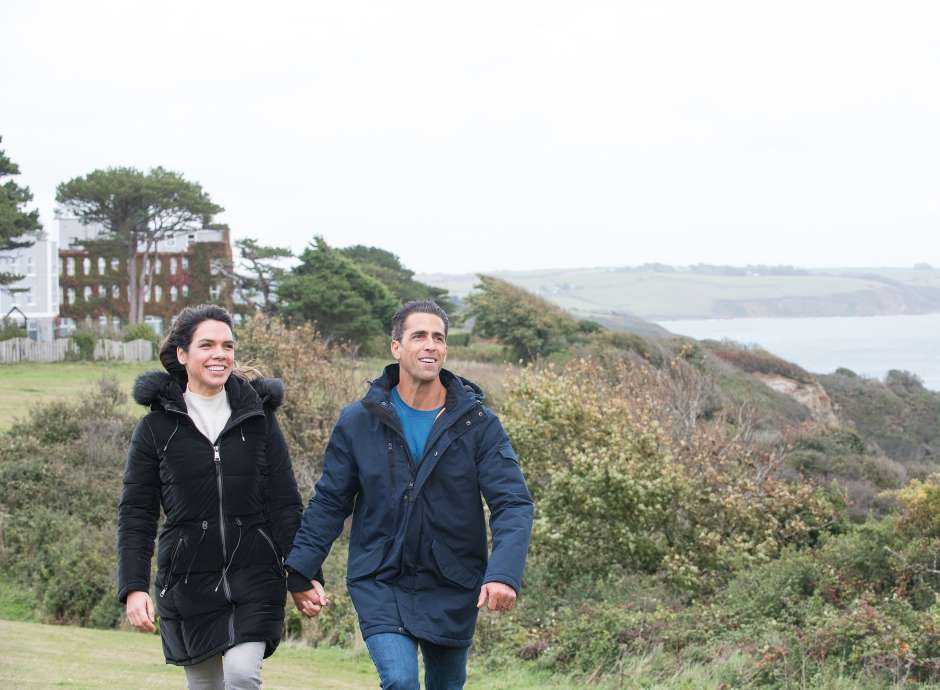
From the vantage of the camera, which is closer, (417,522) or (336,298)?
(417,522)

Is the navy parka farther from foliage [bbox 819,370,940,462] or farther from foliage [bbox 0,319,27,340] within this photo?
foliage [bbox 0,319,27,340]

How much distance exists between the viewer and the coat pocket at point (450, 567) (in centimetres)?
571

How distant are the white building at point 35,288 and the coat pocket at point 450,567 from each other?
6503 centimetres

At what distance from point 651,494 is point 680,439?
19.1ft

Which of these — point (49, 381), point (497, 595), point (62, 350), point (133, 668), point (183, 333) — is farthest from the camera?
point (62, 350)

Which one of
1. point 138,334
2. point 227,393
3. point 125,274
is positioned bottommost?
point 138,334

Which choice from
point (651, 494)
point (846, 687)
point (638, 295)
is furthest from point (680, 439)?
point (638, 295)

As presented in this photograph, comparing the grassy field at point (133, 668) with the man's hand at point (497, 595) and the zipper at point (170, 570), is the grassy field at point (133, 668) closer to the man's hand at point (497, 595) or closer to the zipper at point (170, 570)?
the zipper at point (170, 570)

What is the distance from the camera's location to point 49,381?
47125 millimetres

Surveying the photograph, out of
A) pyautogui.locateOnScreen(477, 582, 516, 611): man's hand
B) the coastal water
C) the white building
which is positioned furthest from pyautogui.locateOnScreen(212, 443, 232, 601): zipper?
the coastal water

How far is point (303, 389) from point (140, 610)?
2409 cm

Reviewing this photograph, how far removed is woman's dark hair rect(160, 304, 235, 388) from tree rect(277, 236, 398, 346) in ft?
181

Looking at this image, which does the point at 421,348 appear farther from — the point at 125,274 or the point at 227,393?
the point at 125,274

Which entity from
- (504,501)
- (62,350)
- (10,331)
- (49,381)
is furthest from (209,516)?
Result: (10,331)
